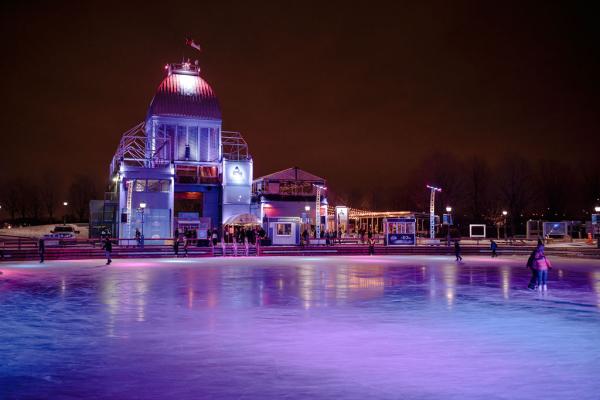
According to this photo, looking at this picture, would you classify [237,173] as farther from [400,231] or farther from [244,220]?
[400,231]

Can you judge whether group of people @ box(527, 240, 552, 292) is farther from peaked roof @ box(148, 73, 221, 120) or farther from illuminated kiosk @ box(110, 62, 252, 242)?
peaked roof @ box(148, 73, 221, 120)

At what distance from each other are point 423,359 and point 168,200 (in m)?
53.4

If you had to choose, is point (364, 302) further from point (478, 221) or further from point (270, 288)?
point (478, 221)

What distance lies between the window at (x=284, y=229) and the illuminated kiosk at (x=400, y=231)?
8.47 m

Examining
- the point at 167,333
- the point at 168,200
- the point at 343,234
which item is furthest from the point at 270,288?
the point at 343,234

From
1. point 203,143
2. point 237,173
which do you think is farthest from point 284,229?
point 203,143

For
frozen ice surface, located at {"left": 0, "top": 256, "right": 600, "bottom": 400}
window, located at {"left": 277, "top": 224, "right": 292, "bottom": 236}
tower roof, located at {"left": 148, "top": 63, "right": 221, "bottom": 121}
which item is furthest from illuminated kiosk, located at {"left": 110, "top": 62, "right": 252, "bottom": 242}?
frozen ice surface, located at {"left": 0, "top": 256, "right": 600, "bottom": 400}

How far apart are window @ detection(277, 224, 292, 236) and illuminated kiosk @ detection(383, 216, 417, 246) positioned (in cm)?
847

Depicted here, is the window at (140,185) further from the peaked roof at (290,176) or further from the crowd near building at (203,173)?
the peaked roof at (290,176)

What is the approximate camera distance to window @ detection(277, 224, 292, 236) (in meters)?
49.8

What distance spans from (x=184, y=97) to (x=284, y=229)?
2844 cm

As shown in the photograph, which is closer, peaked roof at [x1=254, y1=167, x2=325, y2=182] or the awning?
the awning

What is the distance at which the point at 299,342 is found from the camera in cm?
1008

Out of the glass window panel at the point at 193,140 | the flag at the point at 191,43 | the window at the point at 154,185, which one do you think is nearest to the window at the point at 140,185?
the window at the point at 154,185
